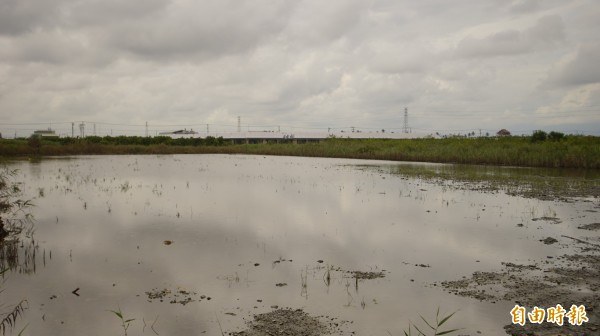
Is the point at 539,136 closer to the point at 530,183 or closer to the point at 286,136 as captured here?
the point at 530,183

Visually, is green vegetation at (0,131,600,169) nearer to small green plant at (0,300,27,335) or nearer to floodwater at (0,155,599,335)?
floodwater at (0,155,599,335)

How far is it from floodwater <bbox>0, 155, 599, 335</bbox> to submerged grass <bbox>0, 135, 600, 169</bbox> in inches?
597

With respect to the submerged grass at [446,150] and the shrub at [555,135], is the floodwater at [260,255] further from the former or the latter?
the shrub at [555,135]

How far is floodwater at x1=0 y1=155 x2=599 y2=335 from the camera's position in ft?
17.5

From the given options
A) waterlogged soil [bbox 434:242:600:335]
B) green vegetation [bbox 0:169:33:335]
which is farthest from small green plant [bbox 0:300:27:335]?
waterlogged soil [bbox 434:242:600:335]

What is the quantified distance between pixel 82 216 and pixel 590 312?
10654 mm

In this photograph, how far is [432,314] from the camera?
536 centimetres

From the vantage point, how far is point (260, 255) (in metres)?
7.78

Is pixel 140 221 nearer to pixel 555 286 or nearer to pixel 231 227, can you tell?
pixel 231 227

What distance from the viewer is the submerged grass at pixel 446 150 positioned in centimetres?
2733

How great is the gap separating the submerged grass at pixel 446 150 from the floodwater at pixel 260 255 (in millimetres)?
15173

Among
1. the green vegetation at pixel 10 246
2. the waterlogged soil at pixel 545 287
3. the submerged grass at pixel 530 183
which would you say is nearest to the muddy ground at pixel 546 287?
the waterlogged soil at pixel 545 287

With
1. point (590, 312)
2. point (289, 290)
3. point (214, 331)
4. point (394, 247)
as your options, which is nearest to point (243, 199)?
point (394, 247)

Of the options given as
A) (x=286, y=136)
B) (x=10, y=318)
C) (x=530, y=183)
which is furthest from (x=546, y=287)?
(x=286, y=136)
